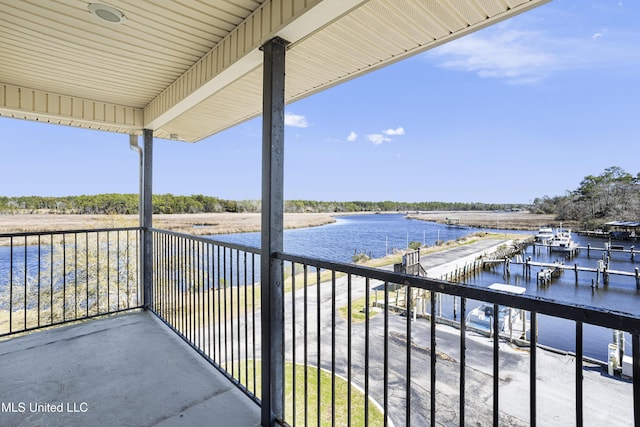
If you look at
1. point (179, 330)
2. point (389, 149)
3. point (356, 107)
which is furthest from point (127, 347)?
point (356, 107)

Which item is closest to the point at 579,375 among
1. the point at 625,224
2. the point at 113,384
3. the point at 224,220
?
the point at 113,384

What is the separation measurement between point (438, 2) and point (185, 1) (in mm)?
1448

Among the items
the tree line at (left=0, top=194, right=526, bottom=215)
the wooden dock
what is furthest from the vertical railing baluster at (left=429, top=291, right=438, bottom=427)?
the wooden dock

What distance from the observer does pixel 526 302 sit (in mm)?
860

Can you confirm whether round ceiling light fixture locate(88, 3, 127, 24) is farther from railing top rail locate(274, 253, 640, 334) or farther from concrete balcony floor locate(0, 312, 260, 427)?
concrete balcony floor locate(0, 312, 260, 427)

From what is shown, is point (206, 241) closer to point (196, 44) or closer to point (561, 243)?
point (196, 44)

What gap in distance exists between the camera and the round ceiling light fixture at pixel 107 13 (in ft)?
6.18

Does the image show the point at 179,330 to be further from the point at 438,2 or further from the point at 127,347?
the point at 438,2

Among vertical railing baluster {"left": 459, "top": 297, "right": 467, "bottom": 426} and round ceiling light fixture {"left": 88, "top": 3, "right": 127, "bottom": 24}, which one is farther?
round ceiling light fixture {"left": 88, "top": 3, "right": 127, "bottom": 24}

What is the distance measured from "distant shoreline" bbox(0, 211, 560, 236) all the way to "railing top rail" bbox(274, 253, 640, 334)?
567cm

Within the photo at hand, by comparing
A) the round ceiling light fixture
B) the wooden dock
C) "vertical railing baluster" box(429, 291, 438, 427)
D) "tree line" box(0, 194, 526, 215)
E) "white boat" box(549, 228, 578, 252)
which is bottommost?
the wooden dock

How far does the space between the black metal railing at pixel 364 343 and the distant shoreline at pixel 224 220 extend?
3180 millimetres

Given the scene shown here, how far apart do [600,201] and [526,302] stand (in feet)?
25.2

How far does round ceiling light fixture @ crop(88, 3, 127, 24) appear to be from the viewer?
6.18ft
